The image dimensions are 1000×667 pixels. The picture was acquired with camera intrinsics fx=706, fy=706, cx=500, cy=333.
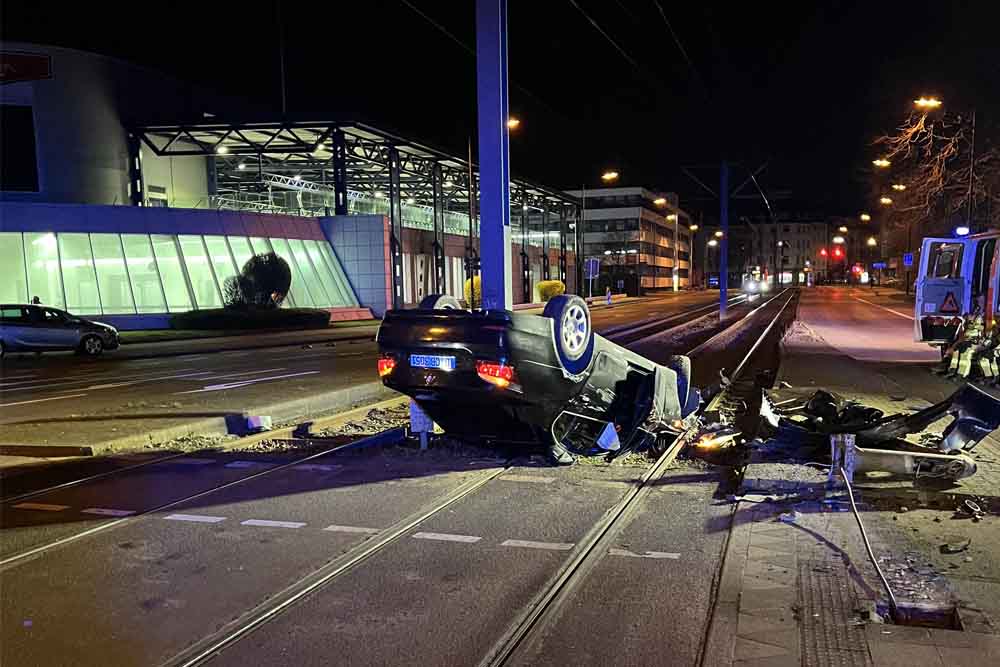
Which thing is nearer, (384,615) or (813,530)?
(384,615)

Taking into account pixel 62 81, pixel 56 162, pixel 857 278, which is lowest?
pixel 857 278

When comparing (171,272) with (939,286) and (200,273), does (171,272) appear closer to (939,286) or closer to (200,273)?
(200,273)

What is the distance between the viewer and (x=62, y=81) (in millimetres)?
38656

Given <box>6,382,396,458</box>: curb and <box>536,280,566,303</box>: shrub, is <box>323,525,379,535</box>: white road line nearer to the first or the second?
<box>6,382,396,458</box>: curb

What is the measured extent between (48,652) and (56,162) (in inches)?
1678

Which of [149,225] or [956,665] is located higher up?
[149,225]

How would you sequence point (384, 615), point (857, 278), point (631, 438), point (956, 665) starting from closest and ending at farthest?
1. point (956, 665)
2. point (384, 615)
3. point (631, 438)
4. point (857, 278)

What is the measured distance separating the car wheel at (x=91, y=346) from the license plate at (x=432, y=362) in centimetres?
1947

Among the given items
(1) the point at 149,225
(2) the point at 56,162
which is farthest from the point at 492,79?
(2) the point at 56,162

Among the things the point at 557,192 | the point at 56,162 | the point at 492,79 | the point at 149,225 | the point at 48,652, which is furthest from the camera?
the point at 557,192

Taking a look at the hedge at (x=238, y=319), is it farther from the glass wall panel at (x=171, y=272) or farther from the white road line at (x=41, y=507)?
the white road line at (x=41, y=507)

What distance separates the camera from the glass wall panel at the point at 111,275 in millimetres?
31547

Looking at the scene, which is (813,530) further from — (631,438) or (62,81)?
(62,81)

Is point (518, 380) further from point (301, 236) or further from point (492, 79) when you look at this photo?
point (301, 236)
